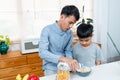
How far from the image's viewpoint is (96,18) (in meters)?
3.28

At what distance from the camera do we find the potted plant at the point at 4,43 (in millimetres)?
2587

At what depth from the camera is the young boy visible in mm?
1747

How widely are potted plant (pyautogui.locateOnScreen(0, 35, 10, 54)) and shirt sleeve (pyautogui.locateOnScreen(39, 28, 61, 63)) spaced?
1.30 metres

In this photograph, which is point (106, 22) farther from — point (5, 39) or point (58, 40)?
point (58, 40)

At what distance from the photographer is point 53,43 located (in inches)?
59.6

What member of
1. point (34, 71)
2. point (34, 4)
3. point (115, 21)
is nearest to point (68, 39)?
point (34, 71)

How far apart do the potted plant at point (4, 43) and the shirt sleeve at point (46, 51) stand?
4.27 feet

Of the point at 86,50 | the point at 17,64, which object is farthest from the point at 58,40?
the point at 17,64

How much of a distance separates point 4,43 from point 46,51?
143 cm

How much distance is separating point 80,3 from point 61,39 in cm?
186

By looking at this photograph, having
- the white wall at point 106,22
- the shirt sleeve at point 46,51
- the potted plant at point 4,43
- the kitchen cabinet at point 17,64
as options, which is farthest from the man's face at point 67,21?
the white wall at point 106,22

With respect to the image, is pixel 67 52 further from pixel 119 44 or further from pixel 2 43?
pixel 119 44

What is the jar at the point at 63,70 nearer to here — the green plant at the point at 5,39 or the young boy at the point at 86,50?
the young boy at the point at 86,50

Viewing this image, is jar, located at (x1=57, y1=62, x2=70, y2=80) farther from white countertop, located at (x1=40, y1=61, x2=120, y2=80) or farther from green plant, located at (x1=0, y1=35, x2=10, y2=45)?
green plant, located at (x1=0, y1=35, x2=10, y2=45)
